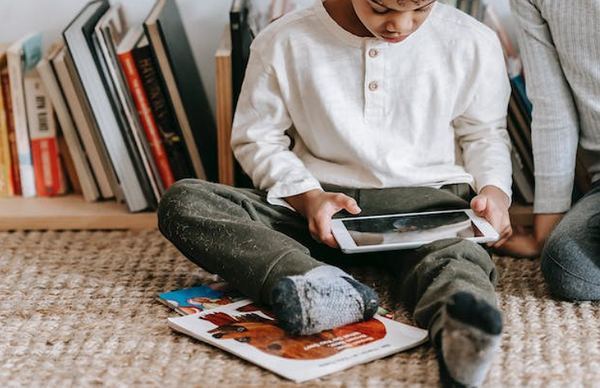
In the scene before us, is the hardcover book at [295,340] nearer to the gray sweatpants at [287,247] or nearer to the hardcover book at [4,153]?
the gray sweatpants at [287,247]

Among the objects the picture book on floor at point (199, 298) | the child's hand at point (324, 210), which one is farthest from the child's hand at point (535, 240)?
the picture book on floor at point (199, 298)

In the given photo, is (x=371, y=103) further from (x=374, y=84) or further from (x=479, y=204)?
(x=479, y=204)

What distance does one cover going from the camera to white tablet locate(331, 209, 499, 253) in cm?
110

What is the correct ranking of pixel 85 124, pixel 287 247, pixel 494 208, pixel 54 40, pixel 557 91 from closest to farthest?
pixel 287 247 → pixel 494 208 → pixel 557 91 → pixel 85 124 → pixel 54 40

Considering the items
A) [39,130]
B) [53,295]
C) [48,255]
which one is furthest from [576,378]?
[39,130]

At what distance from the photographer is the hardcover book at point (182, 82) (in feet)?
4.67

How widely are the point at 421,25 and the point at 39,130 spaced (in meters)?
0.70

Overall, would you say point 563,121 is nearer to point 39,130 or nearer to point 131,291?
point 131,291

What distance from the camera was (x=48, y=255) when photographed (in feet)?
4.43

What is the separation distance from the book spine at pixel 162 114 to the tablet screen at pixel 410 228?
426 millimetres

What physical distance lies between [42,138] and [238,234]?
24.6 inches

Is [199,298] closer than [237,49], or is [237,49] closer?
[199,298]

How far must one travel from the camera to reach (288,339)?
97cm

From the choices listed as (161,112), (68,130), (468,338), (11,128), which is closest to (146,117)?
(161,112)
